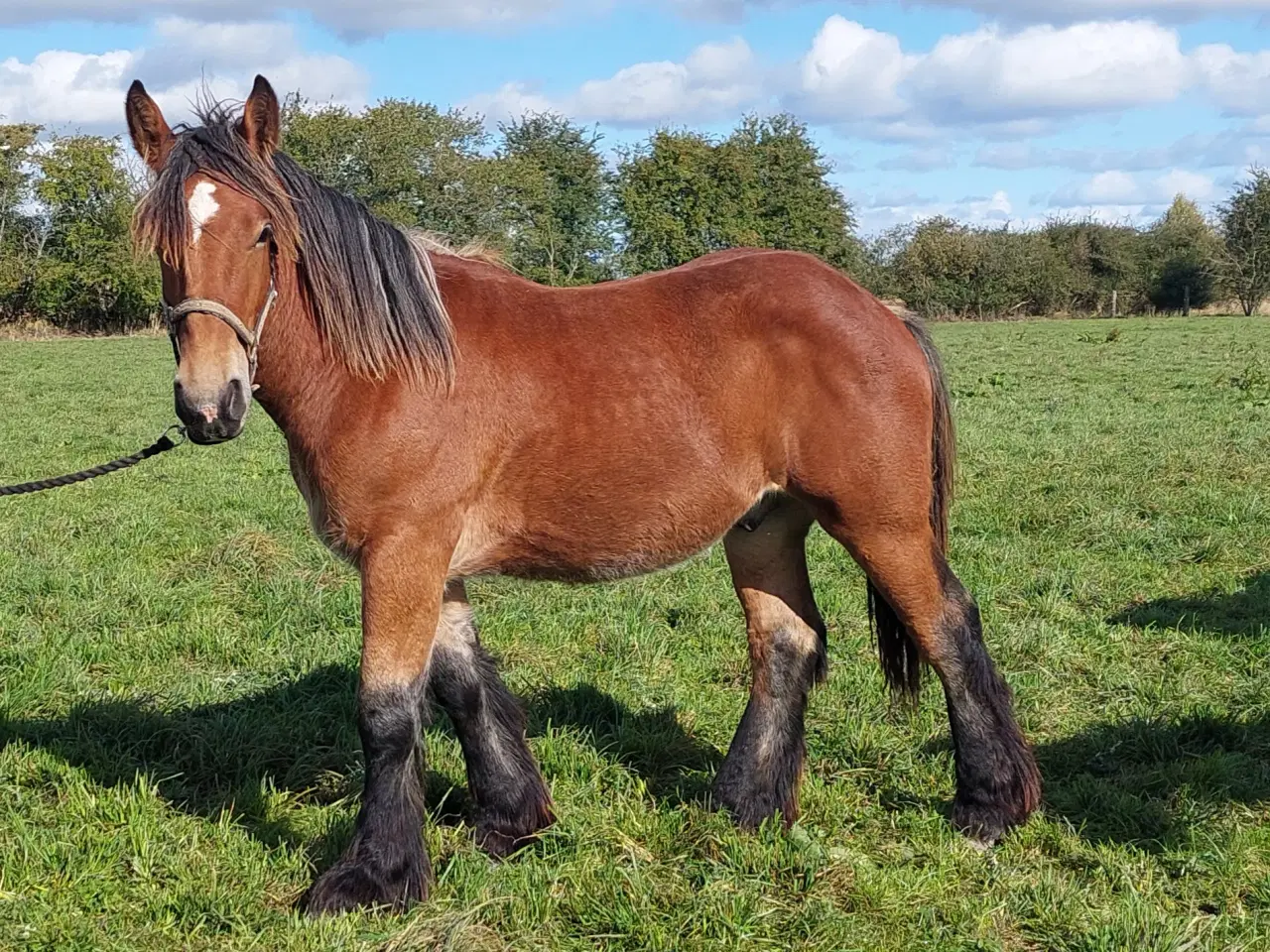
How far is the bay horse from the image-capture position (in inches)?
141

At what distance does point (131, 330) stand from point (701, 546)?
50893mm

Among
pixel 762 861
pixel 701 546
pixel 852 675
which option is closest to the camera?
pixel 762 861

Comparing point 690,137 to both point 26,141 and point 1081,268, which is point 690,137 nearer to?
point 1081,268

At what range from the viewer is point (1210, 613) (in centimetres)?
659

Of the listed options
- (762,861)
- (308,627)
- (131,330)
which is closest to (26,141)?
(131,330)

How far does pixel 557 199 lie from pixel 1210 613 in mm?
53455

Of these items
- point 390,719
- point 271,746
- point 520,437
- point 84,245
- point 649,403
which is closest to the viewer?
point 390,719

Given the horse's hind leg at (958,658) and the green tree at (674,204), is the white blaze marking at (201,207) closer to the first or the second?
the horse's hind leg at (958,658)

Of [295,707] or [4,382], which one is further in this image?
[4,382]

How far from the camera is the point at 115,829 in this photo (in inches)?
161

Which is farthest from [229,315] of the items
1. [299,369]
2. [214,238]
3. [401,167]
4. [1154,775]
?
[401,167]

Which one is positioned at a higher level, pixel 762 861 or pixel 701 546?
pixel 701 546

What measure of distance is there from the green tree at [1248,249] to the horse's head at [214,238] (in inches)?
2396

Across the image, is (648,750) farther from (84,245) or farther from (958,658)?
(84,245)
